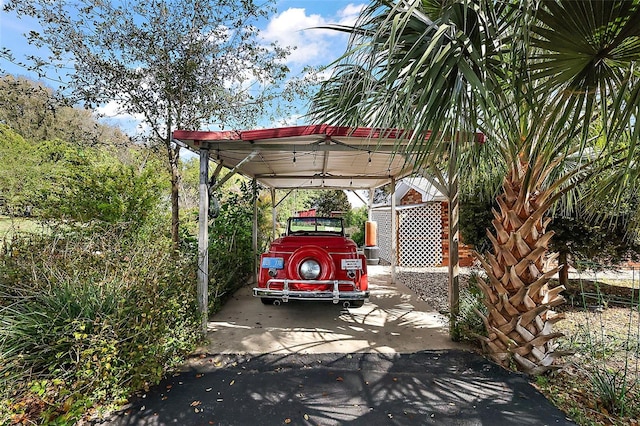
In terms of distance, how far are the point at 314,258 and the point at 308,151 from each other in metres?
1.61

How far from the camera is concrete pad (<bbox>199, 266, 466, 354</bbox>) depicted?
3910mm

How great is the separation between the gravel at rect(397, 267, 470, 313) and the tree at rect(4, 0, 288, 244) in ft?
16.8

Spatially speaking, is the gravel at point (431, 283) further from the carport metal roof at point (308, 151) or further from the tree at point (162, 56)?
the tree at point (162, 56)

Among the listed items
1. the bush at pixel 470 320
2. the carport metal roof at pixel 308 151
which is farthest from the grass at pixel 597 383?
the carport metal roof at pixel 308 151

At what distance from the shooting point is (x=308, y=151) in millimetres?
4477

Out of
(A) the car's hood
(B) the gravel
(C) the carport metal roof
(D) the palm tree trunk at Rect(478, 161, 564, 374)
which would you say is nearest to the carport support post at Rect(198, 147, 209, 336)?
(C) the carport metal roof

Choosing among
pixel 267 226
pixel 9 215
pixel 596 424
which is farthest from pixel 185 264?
pixel 267 226

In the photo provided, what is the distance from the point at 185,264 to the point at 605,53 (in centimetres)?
451

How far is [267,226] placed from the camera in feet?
39.2

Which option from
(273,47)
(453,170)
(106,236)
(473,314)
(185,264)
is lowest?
(473,314)

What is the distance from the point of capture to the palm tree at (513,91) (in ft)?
6.51

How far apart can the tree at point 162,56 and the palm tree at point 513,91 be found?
2641 mm

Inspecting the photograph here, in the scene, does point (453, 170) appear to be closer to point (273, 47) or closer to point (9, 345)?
point (273, 47)

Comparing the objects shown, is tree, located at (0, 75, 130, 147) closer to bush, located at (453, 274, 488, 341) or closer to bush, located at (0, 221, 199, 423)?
bush, located at (0, 221, 199, 423)
